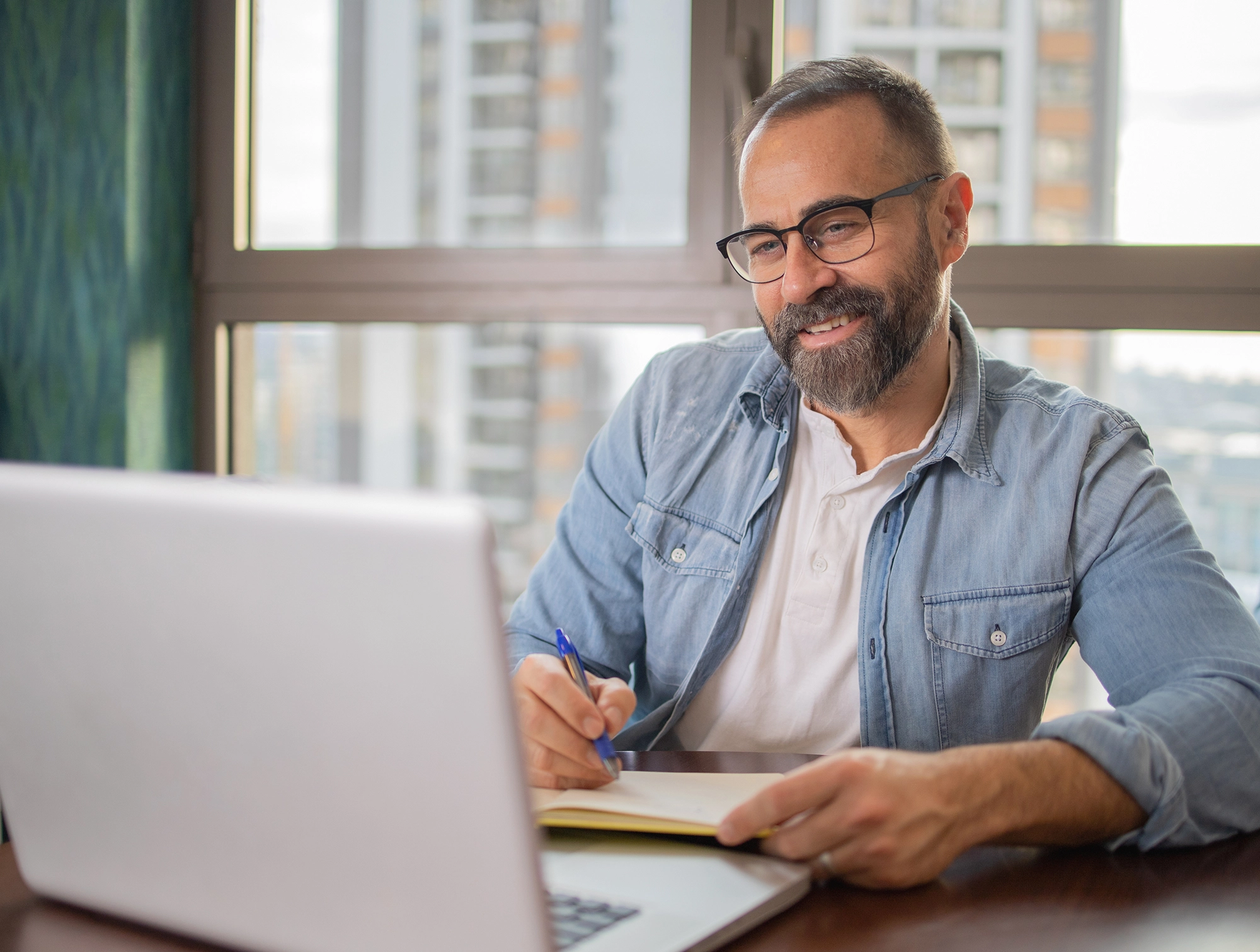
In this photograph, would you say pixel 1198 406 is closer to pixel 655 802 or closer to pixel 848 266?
pixel 848 266

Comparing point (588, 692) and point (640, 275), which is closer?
point (588, 692)

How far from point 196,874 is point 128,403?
187 cm

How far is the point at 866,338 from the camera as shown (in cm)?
138

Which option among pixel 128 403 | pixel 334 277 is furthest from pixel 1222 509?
pixel 128 403

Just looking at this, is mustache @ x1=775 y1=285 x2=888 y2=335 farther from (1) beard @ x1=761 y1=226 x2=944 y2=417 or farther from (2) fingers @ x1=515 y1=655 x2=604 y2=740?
(2) fingers @ x1=515 y1=655 x2=604 y2=740

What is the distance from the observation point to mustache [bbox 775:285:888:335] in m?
1.40

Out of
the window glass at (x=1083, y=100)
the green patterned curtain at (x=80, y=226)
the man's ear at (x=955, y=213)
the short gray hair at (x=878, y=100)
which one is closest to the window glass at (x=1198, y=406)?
the window glass at (x=1083, y=100)

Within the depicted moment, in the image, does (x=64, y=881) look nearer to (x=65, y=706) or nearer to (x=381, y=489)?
(x=65, y=706)

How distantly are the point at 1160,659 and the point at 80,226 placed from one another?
2.13 meters

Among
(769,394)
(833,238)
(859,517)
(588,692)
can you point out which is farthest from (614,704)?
(833,238)

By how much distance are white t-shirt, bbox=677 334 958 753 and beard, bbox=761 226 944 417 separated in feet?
0.29

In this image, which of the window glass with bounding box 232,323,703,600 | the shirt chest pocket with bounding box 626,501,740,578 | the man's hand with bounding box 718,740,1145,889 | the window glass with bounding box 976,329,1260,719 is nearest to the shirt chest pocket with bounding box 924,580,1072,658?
the shirt chest pocket with bounding box 626,501,740,578

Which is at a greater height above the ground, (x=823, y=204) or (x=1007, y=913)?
(x=823, y=204)

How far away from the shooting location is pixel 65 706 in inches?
24.2
